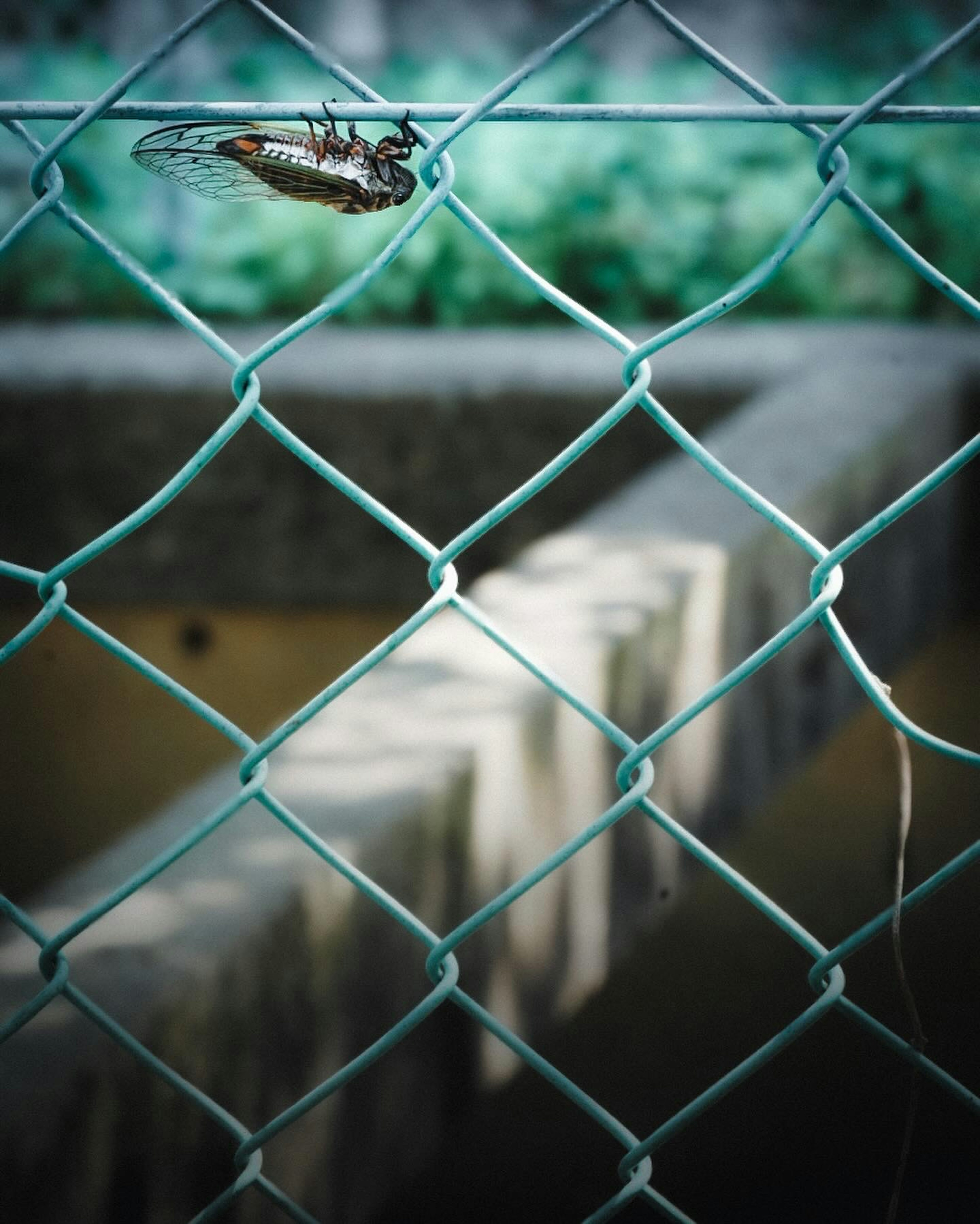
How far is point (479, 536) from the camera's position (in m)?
0.83

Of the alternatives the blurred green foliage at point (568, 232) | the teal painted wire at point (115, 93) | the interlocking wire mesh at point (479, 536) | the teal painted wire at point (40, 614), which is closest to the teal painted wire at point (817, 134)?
the interlocking wire mesh at point (479, 536)

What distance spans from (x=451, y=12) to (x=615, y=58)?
0.79 meters

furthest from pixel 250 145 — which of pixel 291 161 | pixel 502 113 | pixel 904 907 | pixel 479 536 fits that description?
pixel 904 907

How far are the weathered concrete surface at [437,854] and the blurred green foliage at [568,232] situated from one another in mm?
1601

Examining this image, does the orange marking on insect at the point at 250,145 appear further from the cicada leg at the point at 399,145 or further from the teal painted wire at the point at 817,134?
the teal painted wire at the point at 817,134

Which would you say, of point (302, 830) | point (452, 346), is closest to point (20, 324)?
point (452, 346)

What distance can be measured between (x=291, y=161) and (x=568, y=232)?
3.48m

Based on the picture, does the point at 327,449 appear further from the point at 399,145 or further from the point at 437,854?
the point at 399,145

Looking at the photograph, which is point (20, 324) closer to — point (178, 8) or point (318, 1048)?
point (178, 8)

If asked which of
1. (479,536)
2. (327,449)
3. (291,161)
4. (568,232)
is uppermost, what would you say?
(568,232)

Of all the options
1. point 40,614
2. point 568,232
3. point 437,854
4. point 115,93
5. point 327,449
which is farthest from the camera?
point 568,232

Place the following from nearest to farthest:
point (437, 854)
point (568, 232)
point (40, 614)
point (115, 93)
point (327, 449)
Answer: point (115, 93) → point (40, 614) → point (437, 854) → point (327, 449) → point (568, 232)

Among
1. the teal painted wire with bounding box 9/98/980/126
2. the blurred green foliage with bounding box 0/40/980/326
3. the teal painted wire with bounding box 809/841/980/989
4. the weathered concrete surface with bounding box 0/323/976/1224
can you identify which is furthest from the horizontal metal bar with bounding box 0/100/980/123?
the blurred green foliage with bounding box 0/40/980/326

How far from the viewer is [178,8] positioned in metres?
5.23
